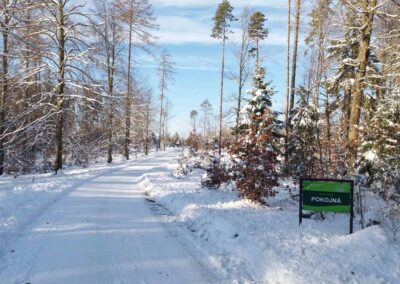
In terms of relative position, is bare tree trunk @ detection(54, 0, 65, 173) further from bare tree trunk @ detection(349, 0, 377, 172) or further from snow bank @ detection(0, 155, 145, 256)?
bare tree trunk @ detection(349, 0, 377, 172)

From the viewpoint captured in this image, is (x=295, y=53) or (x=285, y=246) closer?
(x=285, y=246)

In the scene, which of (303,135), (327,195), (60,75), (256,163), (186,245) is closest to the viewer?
(186,245)

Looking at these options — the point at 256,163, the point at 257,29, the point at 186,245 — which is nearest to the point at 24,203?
the point at 186,245

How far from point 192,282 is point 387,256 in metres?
3.31

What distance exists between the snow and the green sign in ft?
1.54

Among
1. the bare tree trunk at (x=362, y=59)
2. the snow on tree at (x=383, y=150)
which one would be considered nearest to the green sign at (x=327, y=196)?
the snow on tree at (x=383, y=150)

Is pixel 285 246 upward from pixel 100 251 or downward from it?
upward

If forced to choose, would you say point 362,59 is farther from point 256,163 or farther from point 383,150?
point 256,163

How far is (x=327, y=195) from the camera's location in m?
8.06

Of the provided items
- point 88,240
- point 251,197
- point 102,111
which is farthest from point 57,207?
point 102,111

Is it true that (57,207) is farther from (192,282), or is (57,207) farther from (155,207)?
(192,282)

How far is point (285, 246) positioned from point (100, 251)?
131 inches

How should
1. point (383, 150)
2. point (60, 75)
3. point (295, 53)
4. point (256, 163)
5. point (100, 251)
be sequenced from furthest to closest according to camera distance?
point (295, 53), point (60, 75), point (383, 150), point (256, 163), point (100, 251)

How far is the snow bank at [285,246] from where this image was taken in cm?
586
